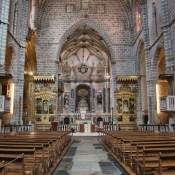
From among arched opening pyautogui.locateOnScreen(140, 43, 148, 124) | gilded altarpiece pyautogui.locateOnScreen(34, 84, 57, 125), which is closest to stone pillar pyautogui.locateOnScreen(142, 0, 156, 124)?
arched opening pyautogui.locateOnScreen(140, 43, 148, 124)

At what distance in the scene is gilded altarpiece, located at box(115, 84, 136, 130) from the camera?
2216 cm

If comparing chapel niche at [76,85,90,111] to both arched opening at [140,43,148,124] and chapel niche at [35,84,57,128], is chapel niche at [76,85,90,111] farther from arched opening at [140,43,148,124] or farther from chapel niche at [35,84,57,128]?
arched opening at [140,43,148,124]

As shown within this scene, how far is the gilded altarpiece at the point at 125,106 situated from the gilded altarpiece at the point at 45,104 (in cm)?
669

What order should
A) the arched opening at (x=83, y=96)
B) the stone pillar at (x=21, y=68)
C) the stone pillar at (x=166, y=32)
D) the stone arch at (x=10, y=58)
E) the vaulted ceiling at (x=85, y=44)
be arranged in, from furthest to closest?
the arched opening at (x=83, y=96) < the vaulted ceiling at (x=85, y=44) < the stone pillar at (x=21, y=68) < the stone arch at (x=10, y=58) < the stone pillar at (x=166, y=32)

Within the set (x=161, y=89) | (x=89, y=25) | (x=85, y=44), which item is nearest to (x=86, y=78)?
(x=85, y=44)

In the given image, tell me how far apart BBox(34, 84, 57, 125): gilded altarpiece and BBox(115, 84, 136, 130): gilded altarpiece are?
21.9 feet

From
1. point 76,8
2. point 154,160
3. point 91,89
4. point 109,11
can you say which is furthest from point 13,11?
point 91,89

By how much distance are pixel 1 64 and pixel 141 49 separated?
46.7ft

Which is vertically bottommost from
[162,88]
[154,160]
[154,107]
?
[154,160]

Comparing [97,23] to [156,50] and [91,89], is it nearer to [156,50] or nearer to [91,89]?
[156,50]

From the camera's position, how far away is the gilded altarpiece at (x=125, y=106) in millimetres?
22156

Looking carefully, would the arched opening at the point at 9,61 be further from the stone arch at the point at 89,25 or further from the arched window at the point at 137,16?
the arched window at the point at 137,16

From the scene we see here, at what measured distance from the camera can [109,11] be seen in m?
24.7

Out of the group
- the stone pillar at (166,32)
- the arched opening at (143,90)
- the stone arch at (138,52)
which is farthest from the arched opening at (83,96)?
the stone pillar at (166,32)
